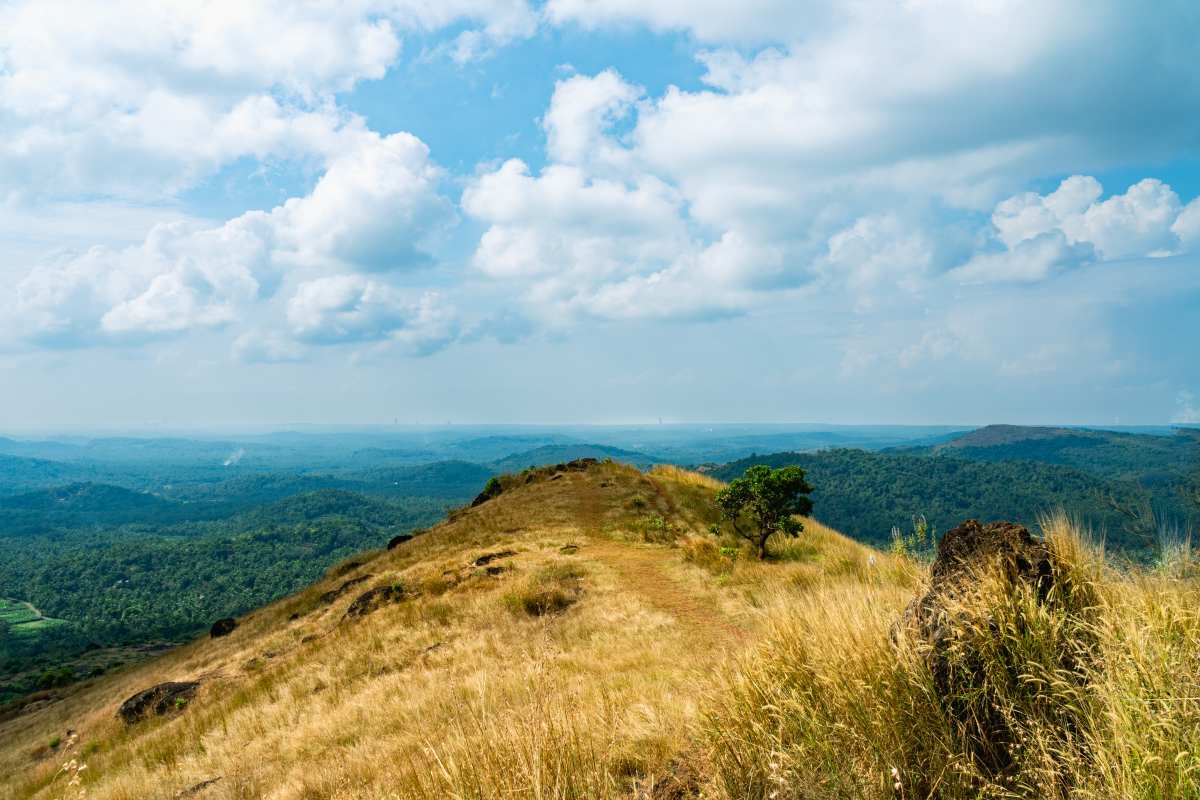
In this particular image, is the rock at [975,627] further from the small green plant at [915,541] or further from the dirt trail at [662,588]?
the dirt trail at [662,588]

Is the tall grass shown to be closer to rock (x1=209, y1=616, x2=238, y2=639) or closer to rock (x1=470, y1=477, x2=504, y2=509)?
rock (x1=209, y1=616, x2=238, y2=639)

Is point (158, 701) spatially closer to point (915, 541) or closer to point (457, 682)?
point (457, 682)

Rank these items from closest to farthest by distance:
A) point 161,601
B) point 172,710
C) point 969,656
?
point 969,656, point 172,710, point 161,601

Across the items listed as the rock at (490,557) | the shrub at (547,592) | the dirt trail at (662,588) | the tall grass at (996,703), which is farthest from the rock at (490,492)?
the tall grass at (996,703)

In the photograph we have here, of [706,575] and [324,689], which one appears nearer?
[324,689]

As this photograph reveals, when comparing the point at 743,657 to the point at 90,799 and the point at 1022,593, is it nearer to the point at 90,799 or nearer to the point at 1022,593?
the point at 1022,593

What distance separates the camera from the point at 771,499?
21.0 metres

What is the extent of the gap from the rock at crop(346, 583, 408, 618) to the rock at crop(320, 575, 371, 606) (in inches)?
187

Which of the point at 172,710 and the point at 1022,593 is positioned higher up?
the point at 1022,593

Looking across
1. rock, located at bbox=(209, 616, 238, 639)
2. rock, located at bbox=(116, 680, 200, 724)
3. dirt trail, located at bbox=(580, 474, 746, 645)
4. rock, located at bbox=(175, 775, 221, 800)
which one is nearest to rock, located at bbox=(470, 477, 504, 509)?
dirt trail, located at bbox=(580, 474, 746, 645)

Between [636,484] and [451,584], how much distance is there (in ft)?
60.2

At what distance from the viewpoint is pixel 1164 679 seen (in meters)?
3.82

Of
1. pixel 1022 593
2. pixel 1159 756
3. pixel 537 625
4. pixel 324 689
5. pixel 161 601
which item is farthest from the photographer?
pixel 161 601

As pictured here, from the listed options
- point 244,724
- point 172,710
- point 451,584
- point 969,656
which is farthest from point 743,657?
point 172,710
